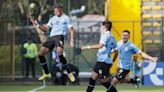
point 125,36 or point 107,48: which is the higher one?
point 125,36

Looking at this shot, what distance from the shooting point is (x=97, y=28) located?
92.8 ft

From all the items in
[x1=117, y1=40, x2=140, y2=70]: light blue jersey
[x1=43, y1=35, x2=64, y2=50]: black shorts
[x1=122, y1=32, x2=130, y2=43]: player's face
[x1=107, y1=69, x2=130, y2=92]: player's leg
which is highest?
[x1=122, y1=32, x2=130, y2=43]: player's face

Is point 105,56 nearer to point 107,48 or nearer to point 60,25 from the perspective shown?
point 107,48

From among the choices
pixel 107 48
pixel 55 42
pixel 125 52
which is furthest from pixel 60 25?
pixel 125 52

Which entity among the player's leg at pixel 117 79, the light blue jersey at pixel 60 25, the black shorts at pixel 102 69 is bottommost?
the player's leg at pixel 117 79

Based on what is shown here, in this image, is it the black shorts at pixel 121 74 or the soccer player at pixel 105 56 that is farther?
the black shorts at pixel 121 74

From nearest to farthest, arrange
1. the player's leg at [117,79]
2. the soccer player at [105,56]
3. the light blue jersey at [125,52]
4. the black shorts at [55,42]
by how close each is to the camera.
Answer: the soccer player at [105,56] → the player's leg at [117,79] → the black shorts at [55,42] → the light blue jersey at [125,52]

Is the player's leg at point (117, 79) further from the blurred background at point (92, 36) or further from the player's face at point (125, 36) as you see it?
the blurred background at point (92, 36)

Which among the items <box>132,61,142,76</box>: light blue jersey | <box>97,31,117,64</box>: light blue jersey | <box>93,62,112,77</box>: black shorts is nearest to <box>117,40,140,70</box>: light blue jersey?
<box>97,31,117,64</box>: light blue jersey

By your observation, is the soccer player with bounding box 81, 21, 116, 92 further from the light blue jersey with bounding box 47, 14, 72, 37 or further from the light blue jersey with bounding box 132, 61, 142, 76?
the light blue jersey with bounding box 132, 61, 142, 76

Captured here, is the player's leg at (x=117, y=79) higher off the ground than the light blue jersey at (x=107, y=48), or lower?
lower

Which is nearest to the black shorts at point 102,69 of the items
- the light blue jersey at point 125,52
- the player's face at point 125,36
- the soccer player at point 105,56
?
the soccer player at point 105,56

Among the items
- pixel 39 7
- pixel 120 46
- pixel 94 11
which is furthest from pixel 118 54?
pixel 94 11

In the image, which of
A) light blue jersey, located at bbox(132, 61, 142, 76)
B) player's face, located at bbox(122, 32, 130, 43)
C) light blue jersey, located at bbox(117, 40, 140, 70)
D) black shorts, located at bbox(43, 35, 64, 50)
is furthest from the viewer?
light blue jersey, located at bbox(132, 61, 142, 76)
